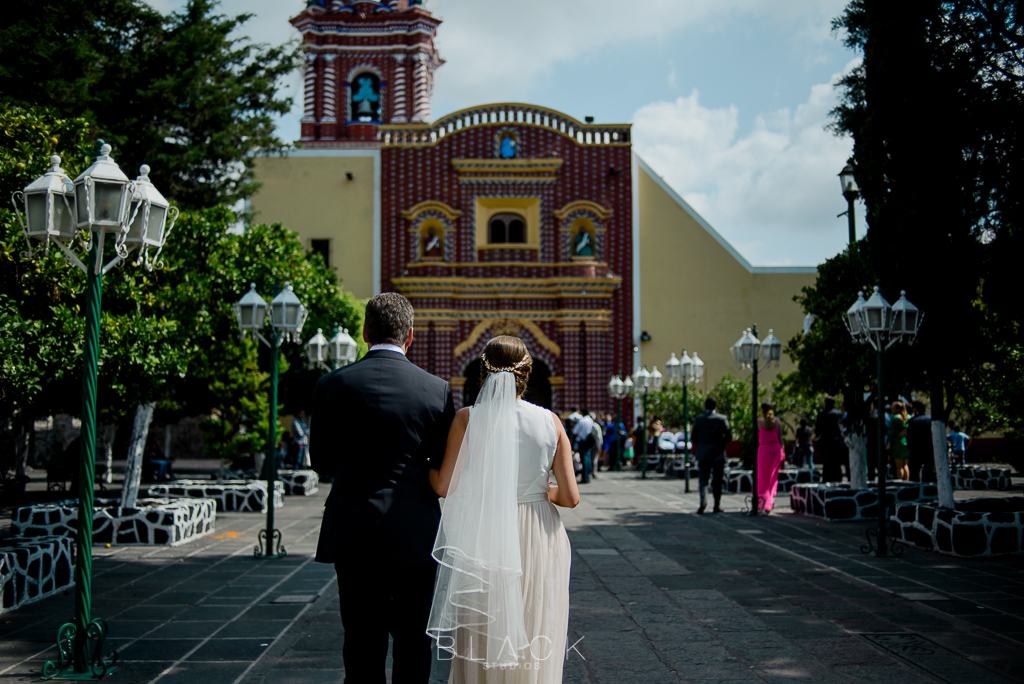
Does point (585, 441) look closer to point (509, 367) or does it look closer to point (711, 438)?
point (711, 438)

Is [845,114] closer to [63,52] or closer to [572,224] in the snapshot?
[63,52]

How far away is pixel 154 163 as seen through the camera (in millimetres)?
18359

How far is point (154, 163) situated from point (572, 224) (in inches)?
581

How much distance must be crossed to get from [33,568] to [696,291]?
25.9 m

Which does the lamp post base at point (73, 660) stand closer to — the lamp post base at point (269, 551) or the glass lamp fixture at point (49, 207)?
the glass lamp fixture at point (49, 207)

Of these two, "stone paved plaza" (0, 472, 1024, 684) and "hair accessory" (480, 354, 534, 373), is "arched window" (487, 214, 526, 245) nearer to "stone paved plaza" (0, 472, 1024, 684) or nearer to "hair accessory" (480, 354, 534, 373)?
"stone paved plaza" (0, 472, 1024, 684)

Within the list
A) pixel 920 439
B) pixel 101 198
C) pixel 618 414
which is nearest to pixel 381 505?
pixel 101 198

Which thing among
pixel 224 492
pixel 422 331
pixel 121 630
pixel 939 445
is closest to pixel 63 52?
pixel 224 492

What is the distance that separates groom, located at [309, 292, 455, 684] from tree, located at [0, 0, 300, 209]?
10789mm

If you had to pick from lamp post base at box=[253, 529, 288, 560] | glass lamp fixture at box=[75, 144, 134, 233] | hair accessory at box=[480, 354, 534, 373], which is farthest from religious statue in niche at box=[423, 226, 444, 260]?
hair accessory at box=[480, 354, 534, 373]

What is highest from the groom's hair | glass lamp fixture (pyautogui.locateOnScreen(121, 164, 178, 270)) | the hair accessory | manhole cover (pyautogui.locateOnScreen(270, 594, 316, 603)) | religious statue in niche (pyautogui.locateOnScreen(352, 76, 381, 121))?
religious statue in niche (pyautogui.locateOnScreen(352, 76, 381, 121))

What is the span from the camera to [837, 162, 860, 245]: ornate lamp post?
13.8m

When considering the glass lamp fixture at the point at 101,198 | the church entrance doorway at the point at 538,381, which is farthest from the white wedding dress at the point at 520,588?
the church entrance doorway at the point at 538,381

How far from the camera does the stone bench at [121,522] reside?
965 cm
